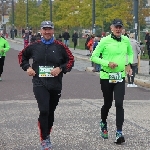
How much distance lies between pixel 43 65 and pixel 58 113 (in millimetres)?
3968

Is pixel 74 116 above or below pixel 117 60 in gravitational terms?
below

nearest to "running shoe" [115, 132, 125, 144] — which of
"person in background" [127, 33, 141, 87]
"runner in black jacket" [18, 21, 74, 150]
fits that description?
"runner in black jacket" [18, 21, 74, 150]

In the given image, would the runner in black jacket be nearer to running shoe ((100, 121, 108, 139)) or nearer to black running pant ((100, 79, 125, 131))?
black running pant ((100, 79, 125, 131))

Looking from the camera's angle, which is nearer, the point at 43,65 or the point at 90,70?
the point at 43,65

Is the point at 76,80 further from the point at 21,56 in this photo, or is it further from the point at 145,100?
the point at 21,56

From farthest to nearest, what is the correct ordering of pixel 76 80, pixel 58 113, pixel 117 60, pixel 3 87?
pixel 76 80 < pixel 3 87 < pixel 58 113 < pixel 117 60

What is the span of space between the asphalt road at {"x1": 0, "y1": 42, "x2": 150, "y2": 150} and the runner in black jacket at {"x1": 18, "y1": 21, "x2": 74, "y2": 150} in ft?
1.90

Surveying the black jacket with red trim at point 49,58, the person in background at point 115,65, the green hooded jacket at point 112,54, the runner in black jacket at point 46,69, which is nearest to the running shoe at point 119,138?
the person in background at point 115,65

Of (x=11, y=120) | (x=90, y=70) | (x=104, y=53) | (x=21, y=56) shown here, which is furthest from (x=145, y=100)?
(x=90, y=70)

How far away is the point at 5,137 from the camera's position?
8.52 m

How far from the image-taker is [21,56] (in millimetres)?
7625

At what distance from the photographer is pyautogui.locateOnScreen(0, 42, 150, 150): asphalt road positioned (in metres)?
8.05

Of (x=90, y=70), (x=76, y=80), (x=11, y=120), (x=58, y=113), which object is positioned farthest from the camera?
(x=90, y=70)

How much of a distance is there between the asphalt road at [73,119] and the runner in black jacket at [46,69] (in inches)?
22.8
